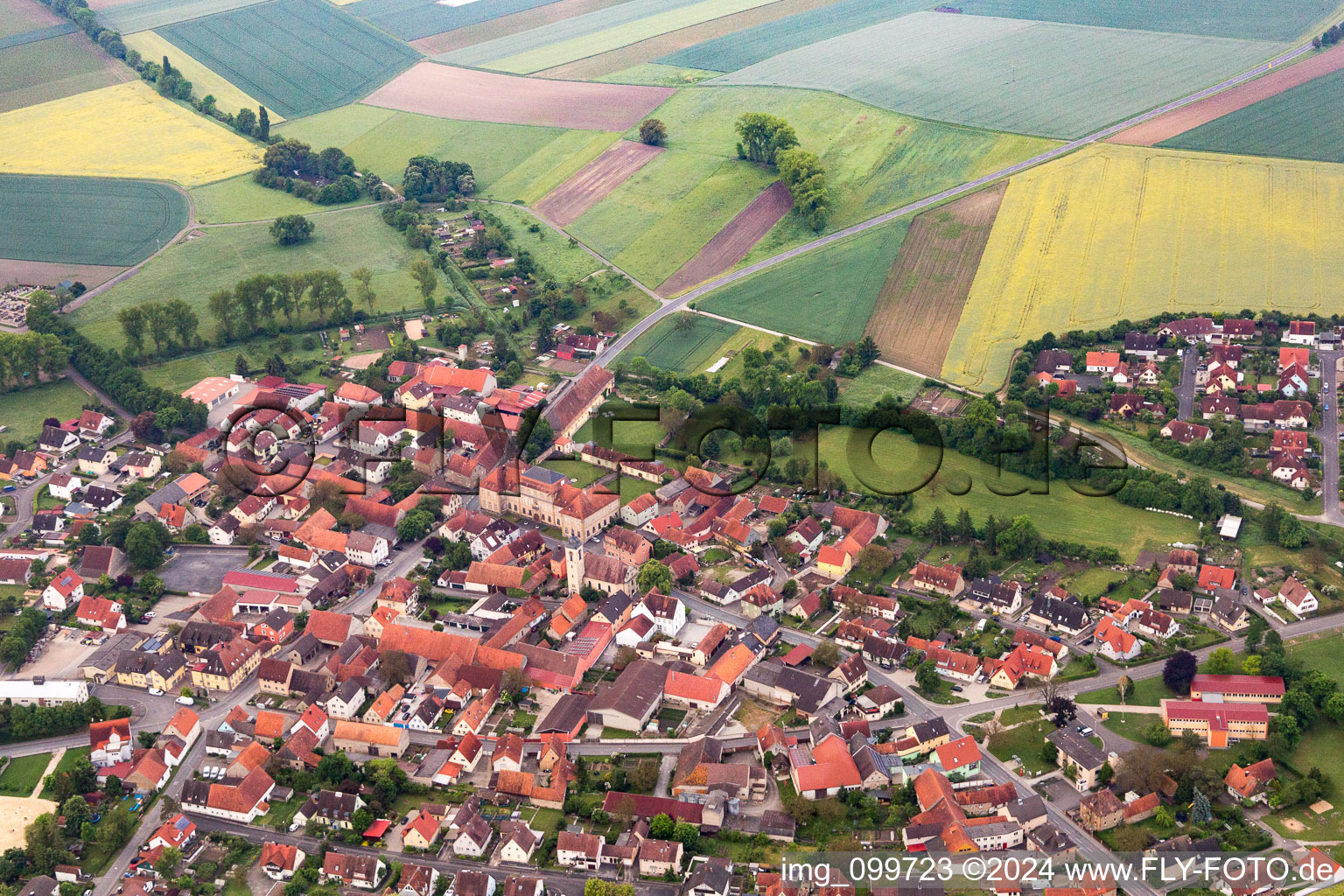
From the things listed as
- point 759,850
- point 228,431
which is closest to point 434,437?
point 228,431

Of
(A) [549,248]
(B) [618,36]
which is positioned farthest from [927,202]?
(B) [618,36]

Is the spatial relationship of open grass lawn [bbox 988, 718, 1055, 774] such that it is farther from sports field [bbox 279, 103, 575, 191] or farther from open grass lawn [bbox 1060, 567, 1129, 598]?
sports field [bbox 279, 103, 575, 191]

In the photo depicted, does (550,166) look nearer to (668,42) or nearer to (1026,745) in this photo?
(668,42)

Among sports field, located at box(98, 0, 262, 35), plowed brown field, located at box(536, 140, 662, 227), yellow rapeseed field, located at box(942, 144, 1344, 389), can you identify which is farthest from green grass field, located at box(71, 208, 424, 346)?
sports field, located at box(98, 0, 262, 35)

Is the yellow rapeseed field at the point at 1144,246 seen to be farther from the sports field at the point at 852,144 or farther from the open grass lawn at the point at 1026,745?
the open grass lawn at the point at 1026,745

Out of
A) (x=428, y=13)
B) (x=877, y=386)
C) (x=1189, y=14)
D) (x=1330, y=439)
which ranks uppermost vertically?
(x=1189, y=14)

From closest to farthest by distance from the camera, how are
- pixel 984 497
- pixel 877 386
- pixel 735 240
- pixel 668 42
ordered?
pixel 984 497 → pixel 877 386 → pixel 735 240 → pixel 668 42

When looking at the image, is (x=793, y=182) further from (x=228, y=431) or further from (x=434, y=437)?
(x=228, y=431)
